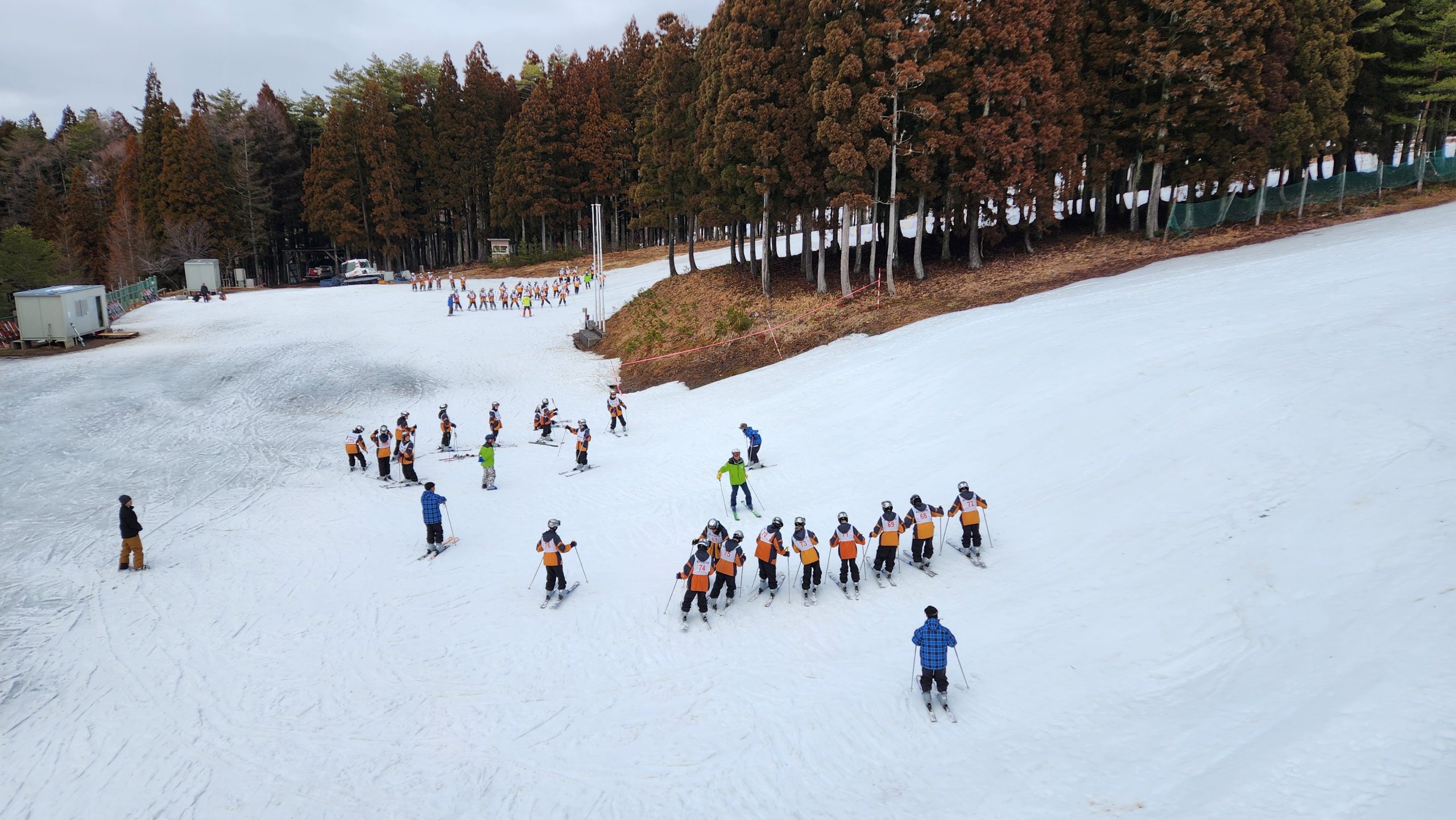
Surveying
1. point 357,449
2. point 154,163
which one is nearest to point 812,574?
point 357,449

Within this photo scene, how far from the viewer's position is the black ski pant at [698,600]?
31.4 feet

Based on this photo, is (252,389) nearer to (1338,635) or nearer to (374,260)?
(1338,635)

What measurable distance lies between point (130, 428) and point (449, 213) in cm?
4614

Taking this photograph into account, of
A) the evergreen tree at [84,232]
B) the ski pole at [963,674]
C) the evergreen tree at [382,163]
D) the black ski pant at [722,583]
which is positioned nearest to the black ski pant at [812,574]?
the black ski pant at [722,583]

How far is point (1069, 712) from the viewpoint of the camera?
7070 millimetres

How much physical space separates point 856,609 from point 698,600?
2172 mm

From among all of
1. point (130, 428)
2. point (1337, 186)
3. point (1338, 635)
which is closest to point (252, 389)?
point (130, 428)

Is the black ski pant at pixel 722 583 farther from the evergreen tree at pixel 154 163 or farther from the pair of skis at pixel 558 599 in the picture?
the evergreen tree at pixel 154 163

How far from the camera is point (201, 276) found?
42094mm

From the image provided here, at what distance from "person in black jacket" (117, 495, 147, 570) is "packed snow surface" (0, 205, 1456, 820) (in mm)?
509

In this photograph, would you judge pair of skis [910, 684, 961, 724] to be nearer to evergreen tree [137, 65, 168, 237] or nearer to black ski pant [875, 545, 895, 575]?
black ski pant [875, 545, 895, 575]

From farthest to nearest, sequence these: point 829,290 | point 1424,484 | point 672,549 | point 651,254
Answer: point 651,254, point 829,290, point 672,549, point 1424,484

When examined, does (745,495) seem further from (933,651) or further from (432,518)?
(933,651)

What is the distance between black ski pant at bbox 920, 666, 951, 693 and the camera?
24.0ft
